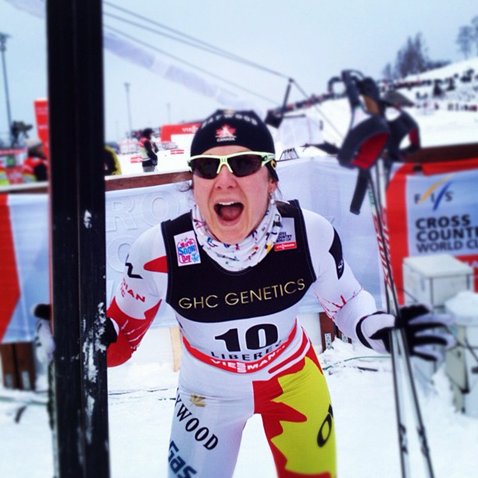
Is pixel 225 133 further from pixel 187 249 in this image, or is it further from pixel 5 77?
pixel 5 77

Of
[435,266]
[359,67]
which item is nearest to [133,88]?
[359,67]

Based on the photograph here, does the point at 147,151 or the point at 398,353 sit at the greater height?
the point at 147,151

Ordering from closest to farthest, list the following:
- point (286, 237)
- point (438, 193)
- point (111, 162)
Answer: point (438, 193) → point (111, 162) → point (286, 237)

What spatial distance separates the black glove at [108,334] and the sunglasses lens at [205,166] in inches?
16.0

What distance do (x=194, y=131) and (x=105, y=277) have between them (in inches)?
14.9

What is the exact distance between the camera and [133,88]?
106 cm

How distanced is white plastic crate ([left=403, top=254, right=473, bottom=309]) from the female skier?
0.16ft

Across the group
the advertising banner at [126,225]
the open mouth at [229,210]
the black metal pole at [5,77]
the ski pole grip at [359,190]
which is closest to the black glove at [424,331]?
the advertising banner at [126,225]

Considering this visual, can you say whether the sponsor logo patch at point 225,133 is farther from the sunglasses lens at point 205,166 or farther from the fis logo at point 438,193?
the fis logo at point 438,193

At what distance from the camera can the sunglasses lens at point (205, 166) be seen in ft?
3.65

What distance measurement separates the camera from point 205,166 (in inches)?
43.9

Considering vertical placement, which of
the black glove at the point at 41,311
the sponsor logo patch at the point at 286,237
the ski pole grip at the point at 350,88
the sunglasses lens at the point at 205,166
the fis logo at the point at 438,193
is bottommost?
the black glove at the point at 41,311

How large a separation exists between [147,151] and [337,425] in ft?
2.71

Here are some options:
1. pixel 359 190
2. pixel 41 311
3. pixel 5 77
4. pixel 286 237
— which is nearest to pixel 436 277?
pixel 359 190
